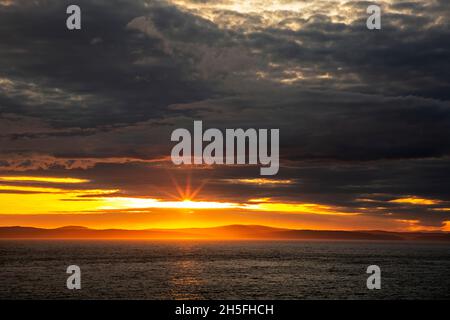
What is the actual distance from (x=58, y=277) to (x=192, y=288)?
3064 centimetres

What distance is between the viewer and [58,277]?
336 feet
